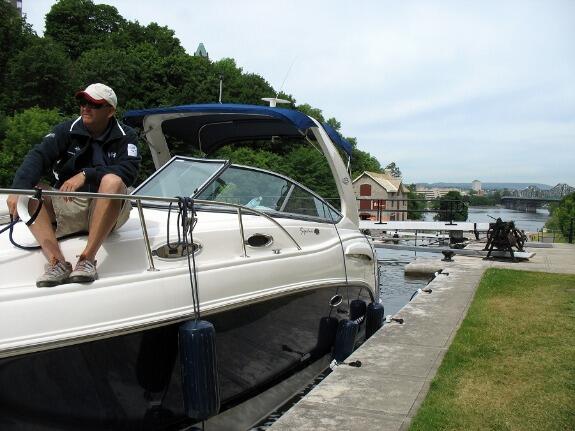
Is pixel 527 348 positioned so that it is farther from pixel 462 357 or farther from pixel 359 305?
pixel 359 305

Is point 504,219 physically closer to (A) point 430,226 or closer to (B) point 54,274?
(A) point 430,226

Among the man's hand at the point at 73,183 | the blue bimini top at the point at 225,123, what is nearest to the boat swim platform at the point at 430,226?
the blue bimini top at the point at 225,123

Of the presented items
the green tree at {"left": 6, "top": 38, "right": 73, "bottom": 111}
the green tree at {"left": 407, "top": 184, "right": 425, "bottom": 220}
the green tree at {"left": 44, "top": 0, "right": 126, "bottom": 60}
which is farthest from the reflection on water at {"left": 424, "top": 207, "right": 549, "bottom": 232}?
the green tree at {"left": 44, "top": 0, "right": 126, "bottom": 60}

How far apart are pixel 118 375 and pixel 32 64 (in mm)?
50767

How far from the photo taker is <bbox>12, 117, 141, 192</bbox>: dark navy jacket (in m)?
3.52

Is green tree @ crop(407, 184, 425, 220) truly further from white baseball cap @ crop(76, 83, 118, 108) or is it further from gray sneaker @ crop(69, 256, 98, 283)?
gray sneaker @ crop(69, 256, 98, 283)

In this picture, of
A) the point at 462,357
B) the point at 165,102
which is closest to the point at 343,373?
the point at 462,357

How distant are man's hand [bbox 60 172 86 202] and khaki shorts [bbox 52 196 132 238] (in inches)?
1.8

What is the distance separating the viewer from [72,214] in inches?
134

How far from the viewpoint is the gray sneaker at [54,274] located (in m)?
2.97

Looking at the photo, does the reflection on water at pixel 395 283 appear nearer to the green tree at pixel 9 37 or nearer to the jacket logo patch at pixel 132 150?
the jacket logo patch at pixel 132 150

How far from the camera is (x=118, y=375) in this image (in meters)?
3.08

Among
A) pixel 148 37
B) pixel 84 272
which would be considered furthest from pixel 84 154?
pixel 148 37

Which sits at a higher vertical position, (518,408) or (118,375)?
(118,375)
